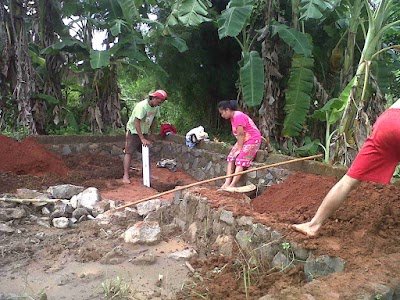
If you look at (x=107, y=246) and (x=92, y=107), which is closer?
(x=107, y=246)

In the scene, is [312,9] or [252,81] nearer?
[312,9]

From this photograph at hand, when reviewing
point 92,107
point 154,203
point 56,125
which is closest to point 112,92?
point 92,107

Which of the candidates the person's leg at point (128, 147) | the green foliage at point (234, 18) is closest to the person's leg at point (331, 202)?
the green foliage at point (234, 18)

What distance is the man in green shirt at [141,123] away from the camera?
25.8ft

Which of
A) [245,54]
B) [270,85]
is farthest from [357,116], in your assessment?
[270,85]

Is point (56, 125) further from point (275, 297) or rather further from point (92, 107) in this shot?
point (275, 297)

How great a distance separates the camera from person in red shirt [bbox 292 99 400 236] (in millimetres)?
3422

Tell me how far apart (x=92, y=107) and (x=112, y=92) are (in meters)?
0.62

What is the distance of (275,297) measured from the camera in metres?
2.90

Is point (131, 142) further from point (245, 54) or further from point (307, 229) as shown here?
point (307, 229)

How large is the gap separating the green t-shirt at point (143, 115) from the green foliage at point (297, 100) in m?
2.43

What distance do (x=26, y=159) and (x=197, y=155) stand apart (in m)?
3.26

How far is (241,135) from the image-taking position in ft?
20.5

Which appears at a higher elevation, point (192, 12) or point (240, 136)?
point (192, 12)
